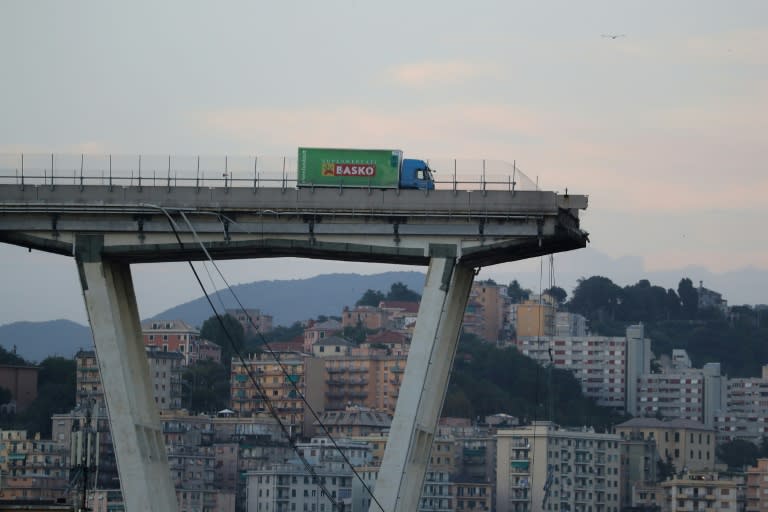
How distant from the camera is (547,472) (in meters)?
194

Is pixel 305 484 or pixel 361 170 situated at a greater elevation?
pixel 361 170

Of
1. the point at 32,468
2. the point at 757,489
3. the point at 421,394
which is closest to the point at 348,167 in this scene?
the point at 421,394

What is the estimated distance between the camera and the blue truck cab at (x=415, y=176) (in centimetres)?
6188

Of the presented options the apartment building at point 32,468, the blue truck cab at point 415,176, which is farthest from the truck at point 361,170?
the apartment building at point 32,468

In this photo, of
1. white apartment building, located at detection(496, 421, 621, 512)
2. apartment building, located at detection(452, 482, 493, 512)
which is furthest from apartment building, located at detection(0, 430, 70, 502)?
white apartment building, located at detection(496, 421, 621, 512)

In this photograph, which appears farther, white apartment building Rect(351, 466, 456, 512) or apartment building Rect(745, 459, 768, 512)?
apartment building Rect(745, 459, 768, 512)

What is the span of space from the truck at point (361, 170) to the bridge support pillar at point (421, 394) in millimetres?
2535

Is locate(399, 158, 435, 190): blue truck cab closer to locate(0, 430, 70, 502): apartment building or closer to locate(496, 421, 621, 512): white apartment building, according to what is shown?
locate(0, 430, 70, 502): apartment building

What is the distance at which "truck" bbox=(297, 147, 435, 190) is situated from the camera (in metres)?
61.9

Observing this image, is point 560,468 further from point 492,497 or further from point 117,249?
point 117,249

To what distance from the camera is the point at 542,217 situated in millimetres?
60875

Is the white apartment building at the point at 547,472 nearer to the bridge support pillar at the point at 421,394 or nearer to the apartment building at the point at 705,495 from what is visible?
the apartment building at the point at 705,495

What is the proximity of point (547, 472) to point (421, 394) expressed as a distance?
13546 centimetres

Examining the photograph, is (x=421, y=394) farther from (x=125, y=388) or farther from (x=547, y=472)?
(x=547, y=472)
